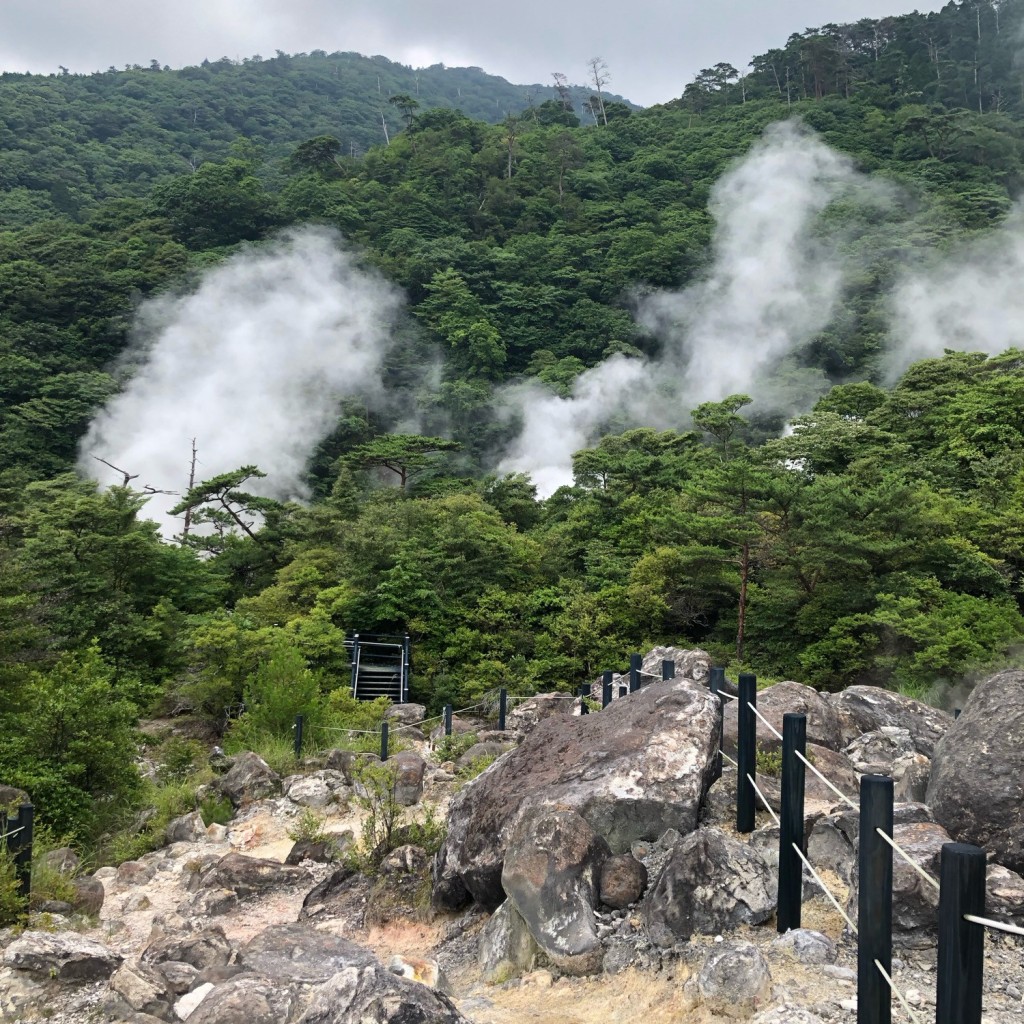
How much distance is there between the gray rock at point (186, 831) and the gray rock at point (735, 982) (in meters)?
7.21

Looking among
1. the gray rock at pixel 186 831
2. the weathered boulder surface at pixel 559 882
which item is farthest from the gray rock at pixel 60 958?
the gray rock at pixel 186 831

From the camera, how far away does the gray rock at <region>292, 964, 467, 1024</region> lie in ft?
10.7

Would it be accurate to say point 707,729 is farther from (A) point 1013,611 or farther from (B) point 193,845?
(A) point 1013,611

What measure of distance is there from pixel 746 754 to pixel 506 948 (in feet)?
5.98

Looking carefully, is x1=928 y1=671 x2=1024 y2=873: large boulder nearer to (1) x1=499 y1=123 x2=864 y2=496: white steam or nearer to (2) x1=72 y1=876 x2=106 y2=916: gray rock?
(2) x1=72 y1=876 x2=106 y2=916: gray rock

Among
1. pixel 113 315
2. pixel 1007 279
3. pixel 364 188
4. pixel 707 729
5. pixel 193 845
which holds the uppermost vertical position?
pixel 364 188

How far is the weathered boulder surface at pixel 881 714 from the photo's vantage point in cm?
842

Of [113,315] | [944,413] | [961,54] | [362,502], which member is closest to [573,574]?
[362,502]

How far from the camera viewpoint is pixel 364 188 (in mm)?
65875

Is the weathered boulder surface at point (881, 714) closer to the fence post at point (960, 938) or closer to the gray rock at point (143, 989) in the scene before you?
the fence post at point (960, 938)

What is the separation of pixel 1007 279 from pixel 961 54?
1711 inches

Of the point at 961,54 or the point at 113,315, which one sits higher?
the point at 961,54

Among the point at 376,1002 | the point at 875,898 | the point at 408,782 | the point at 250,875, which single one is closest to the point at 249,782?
the point at 408,782

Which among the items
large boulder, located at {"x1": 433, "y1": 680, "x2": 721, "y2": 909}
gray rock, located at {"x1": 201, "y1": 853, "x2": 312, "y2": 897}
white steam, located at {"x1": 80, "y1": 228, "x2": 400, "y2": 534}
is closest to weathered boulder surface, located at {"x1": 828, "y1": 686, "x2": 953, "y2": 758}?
large boulder, located at {"x1": 433, "y1": 680, "x2": 721, "y2": 909}
